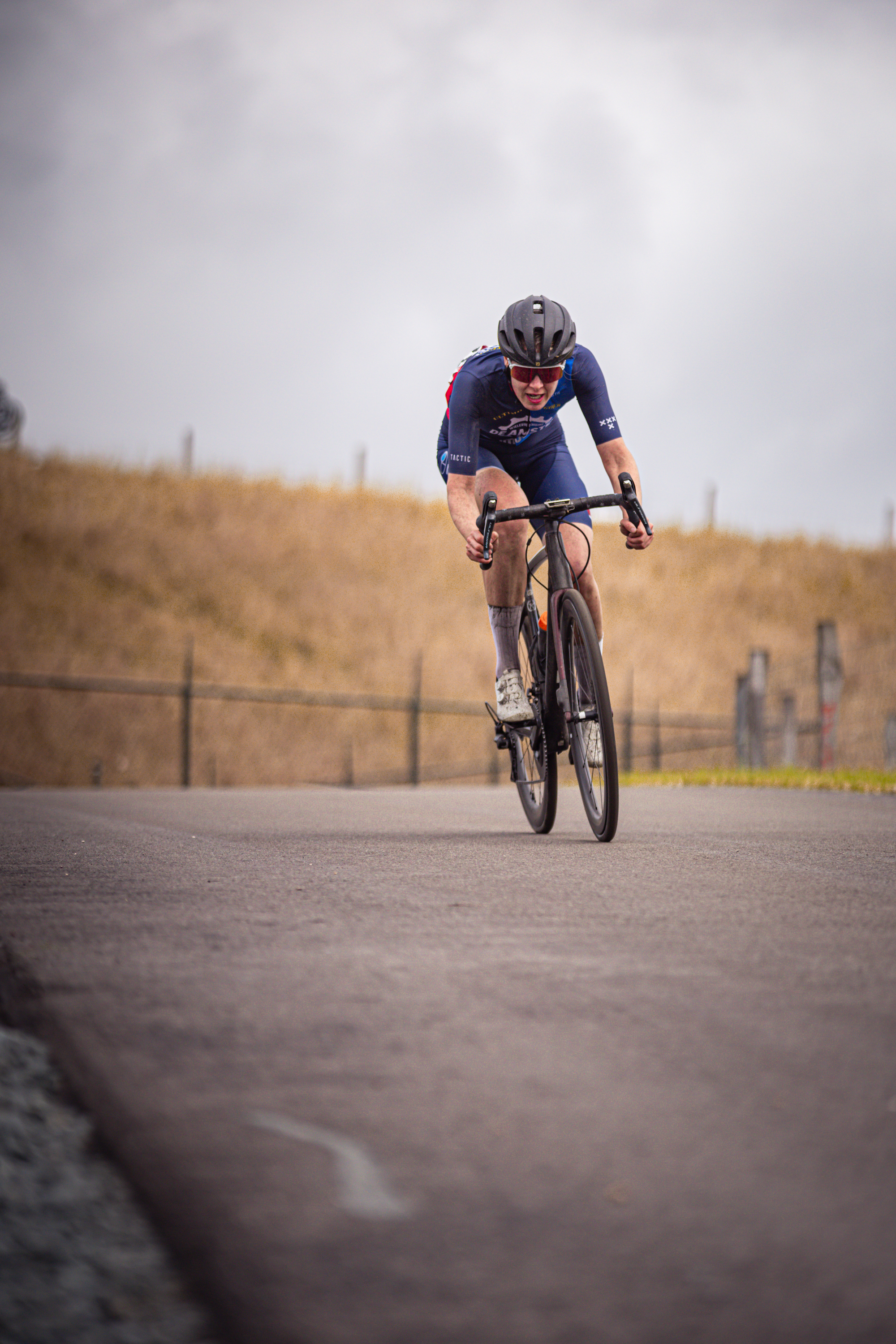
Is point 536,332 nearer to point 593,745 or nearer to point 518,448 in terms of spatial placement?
point 518,448

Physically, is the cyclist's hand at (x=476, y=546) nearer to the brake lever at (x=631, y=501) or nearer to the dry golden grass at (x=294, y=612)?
the brake lever at (x=631, y=501)

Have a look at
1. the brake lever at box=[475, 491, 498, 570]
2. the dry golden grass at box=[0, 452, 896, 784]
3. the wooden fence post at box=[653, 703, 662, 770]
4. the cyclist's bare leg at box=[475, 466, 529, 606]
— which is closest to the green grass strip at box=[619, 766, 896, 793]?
the cyclist's bare leg at box=[475, 466, 529, 606]

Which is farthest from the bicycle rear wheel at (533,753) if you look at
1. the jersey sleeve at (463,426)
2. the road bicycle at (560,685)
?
the jersey sleeve at (463,426)

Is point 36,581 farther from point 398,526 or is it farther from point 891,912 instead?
point 891,912

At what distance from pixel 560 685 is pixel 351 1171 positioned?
12.8 ft

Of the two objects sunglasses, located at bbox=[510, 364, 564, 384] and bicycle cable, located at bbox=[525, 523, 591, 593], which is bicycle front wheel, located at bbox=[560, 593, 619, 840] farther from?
sunglasses, located at bbox=[510, 364, 564, 384]

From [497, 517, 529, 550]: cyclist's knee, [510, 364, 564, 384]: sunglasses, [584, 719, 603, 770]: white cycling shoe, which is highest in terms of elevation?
[510, 364, 564, 384]: sunglasses

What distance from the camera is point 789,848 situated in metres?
4.70

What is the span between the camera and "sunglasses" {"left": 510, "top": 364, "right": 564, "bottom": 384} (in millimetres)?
5219

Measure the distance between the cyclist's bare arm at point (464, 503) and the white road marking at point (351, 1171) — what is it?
3.74 metres

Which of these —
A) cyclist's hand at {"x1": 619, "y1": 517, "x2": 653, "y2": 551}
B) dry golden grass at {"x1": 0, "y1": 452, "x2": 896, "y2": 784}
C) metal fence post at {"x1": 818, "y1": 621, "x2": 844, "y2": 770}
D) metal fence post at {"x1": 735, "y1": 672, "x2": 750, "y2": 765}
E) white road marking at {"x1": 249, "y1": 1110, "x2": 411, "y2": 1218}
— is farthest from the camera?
dry golden grass at {"x1": 0, "y1": 452, "x2": 896, "y2": 784}

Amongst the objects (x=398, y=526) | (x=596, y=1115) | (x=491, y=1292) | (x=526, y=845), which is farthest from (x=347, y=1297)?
(x=398, y=526)

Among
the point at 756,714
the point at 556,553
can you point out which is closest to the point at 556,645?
the point at 556,553

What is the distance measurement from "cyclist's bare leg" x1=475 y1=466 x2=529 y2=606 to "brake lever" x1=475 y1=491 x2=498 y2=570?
534mm
